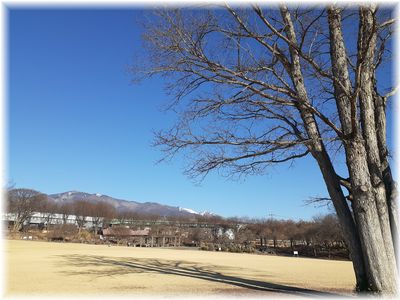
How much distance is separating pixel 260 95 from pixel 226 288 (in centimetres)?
696

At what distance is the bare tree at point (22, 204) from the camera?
258 feet

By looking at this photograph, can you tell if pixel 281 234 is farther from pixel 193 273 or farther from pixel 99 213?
pixel 193 273

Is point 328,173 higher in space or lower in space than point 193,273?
higher

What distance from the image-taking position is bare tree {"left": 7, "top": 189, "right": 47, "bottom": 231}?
78625mm

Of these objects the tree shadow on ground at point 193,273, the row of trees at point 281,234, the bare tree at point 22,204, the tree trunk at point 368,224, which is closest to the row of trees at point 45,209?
the bare tree at point 22,204

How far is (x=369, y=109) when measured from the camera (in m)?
9.44

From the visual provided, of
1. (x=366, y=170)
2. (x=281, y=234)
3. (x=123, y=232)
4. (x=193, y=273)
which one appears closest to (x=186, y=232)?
(x=123, y=232)

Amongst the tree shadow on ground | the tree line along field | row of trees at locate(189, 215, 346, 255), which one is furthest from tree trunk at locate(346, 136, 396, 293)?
row of trees at locate(189, 215, 346, 255)

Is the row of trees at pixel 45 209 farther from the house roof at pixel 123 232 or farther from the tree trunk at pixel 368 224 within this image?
the tree trunk at pixel 368 224

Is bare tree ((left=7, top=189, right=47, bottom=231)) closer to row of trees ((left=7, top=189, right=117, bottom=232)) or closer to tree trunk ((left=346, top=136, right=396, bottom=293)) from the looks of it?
row of trees ((left=7, top=189, right=117, bottom=232))

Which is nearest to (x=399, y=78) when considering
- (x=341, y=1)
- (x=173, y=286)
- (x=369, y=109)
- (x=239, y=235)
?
(x=369, y=109)

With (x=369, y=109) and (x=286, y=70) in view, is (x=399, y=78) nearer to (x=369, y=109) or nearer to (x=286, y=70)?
(x=369, y=109)

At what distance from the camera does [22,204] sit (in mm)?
83250

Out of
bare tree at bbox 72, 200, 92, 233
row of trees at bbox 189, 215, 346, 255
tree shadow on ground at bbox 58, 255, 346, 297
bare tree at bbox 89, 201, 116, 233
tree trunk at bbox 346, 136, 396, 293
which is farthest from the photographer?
bare tree at bbox 89, 201, 116, 233
